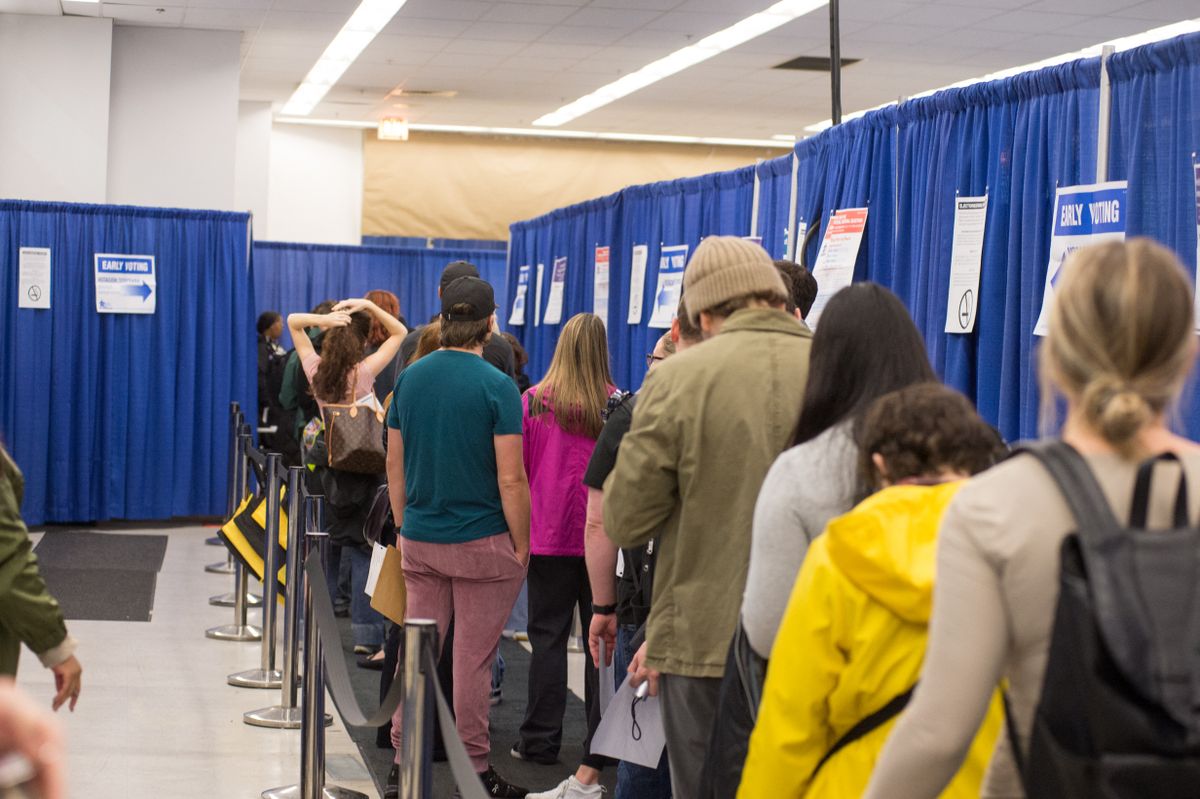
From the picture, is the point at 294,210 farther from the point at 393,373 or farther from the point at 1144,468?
the point at 1144,468

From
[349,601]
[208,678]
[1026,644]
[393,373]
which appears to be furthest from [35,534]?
[1026,644]

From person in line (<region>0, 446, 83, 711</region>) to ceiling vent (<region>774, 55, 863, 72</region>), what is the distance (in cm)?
990

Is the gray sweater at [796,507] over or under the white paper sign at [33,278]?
under

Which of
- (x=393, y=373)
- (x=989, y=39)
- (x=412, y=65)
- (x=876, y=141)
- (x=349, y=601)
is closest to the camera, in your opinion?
(x=876, y=141)

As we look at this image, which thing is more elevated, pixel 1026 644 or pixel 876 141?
pixel 876 141

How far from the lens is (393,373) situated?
5.74m

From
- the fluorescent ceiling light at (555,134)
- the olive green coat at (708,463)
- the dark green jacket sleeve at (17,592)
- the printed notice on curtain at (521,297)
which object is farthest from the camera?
the fluorescent ceiling light at (555,134)

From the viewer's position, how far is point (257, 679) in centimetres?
580

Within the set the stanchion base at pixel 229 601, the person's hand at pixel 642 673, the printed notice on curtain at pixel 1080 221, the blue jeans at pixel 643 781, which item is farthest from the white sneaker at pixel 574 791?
the stanchion base at pixel 229 601

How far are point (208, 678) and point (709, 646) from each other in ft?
12.6

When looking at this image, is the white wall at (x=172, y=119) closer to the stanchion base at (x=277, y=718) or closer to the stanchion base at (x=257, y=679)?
the stanchion base at (x=257, y=679)

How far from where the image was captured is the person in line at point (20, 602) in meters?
2.67

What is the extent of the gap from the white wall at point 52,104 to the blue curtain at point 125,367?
0.87 m

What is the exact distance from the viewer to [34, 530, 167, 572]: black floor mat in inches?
334
